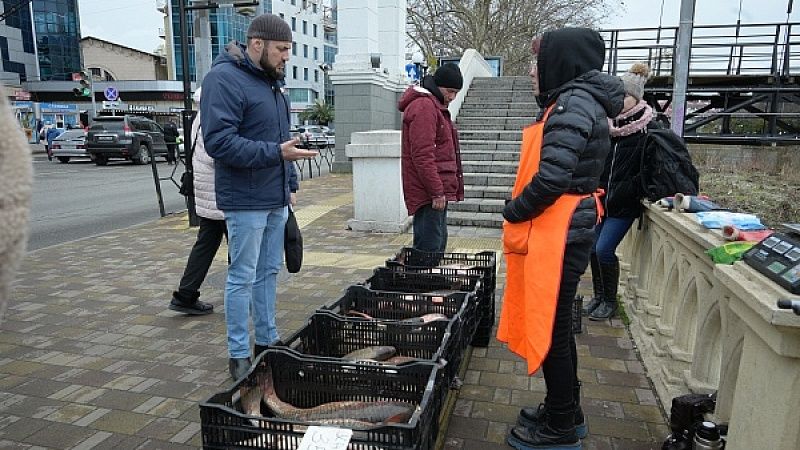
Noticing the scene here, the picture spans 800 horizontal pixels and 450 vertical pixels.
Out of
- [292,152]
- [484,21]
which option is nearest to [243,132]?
[292,152]

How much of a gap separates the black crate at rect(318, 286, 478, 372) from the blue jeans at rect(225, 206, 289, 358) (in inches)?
23.1

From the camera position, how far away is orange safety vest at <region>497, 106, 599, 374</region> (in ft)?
8.29

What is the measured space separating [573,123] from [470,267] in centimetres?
169

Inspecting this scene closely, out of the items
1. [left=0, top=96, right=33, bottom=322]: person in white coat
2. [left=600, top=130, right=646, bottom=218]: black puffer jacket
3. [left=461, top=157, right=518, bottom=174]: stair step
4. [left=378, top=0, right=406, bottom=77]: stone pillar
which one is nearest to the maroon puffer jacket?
[left=600, top=130, right=646, bottom=218]: black puffer jacket

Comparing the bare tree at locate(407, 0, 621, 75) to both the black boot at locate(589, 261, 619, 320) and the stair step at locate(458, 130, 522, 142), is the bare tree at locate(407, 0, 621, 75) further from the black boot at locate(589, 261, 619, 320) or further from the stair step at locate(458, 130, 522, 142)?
the black boot at locate(589, 261, 619, 320)

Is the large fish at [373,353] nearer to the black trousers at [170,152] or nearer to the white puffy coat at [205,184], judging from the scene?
the white puffy coat at [205,184]

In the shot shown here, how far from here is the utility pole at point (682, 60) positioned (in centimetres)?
616

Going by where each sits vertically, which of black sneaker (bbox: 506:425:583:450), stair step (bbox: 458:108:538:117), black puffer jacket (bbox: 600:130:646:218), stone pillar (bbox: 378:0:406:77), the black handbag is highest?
stone pillar (bbox: 378:0:406:77)

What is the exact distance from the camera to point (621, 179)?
438cm

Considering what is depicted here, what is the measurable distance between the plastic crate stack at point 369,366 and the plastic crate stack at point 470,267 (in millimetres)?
52

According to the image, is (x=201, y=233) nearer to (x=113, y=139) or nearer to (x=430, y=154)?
(x=430, y=154)

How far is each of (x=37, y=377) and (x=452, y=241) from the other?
515 cm

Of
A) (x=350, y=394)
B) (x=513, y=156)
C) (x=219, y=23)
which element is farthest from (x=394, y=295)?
(x=219, y=23)

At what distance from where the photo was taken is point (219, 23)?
194 feet
